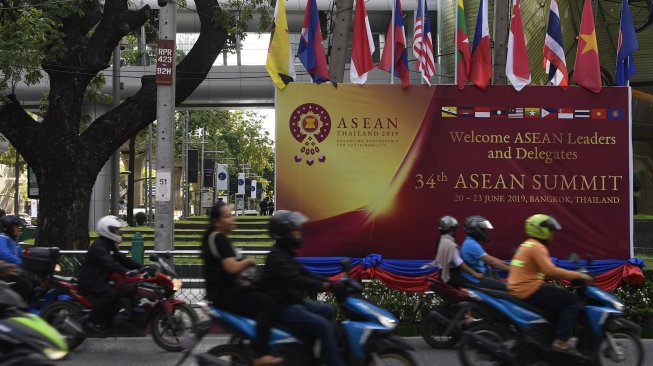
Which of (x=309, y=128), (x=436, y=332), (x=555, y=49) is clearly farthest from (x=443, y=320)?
(x=555, y=49)

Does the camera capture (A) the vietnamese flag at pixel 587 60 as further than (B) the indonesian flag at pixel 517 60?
No

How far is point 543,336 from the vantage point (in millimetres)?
7809

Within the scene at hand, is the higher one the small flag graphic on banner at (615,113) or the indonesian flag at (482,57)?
the indonesian flag at (482,57)

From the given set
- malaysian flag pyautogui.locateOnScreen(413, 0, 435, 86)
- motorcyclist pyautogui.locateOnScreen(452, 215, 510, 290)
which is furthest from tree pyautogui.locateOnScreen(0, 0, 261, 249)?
motorcyclist pyautogui.locateOnScreen(452, 215, 510, 290)

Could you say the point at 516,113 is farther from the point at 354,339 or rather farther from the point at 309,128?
the point at 354,339

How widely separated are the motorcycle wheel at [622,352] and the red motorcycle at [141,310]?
459 centimetres

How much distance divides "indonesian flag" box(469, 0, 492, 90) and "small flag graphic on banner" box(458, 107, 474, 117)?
386 millimetres

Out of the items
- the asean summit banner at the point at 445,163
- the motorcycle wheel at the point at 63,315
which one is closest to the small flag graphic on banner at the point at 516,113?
the asean summit banner at the point at 445,163

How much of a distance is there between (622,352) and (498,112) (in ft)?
18.5

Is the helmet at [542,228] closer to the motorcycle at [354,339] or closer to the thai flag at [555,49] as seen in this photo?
the motorcycle at [354,339]

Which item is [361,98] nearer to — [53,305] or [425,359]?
[425,359]

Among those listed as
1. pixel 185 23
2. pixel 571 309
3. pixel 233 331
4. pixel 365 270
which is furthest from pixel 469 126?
pixel 185 23

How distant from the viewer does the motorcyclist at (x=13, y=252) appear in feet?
34.0

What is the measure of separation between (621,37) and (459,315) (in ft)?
22.6
